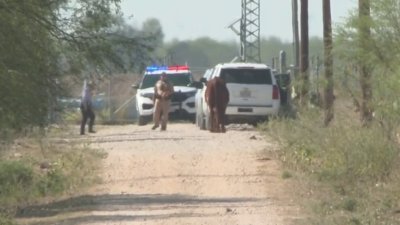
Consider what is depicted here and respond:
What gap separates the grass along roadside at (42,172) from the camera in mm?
23016

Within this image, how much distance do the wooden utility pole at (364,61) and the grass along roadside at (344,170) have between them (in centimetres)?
26

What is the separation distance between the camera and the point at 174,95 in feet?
141

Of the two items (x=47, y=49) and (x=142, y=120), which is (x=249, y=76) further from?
(x=47, y=49)

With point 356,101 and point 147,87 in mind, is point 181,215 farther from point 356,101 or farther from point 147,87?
point 147,87

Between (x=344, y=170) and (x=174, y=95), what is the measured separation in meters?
22.5

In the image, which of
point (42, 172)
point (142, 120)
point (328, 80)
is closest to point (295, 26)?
point (142, 120)

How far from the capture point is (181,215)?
17.8 metres

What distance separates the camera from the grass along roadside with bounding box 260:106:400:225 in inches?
692

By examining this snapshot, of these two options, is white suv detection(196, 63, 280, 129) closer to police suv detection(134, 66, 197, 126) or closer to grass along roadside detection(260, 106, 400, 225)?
police suv detection(134, 66, 197, 126)

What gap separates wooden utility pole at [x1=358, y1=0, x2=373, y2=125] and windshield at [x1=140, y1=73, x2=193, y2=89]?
73.4ft

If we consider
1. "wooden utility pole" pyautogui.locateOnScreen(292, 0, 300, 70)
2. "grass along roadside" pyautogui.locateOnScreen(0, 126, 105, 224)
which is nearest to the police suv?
"wooden utility pole" pyautogui.locateOnScreen(292, 0, 300, 70)

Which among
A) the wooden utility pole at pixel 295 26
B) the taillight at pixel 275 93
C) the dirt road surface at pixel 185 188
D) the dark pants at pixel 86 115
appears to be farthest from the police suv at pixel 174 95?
the dirt road surface at pixel 185 188

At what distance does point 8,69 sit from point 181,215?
4.01m

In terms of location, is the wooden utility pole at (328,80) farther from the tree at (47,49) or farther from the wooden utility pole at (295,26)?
the wooden utility pole at (295,26)
